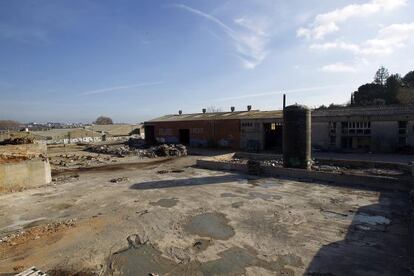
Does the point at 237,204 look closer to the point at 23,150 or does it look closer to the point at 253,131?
the point at 23,150

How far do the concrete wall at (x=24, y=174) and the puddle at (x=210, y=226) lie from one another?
1151 centimetres

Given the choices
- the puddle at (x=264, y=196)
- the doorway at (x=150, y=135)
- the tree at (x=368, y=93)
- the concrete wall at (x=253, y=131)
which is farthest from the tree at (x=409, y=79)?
the puddle at (x=264, y=196)

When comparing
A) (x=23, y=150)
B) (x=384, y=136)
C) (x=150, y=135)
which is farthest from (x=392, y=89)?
(x=23, y=150)

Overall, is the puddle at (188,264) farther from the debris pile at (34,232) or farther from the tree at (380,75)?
the tree at (380,75)

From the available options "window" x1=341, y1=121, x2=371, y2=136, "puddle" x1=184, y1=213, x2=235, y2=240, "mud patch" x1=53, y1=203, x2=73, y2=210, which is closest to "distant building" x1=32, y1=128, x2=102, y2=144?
"mud patch" x1=53, y1=203, x2=73, y2=210

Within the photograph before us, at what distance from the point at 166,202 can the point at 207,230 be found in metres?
3.95

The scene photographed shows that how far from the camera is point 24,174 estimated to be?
1717 centimetres

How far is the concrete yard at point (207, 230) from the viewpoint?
25.9 ft

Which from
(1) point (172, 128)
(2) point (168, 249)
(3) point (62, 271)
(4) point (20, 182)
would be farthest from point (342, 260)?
(1) point (172, 128)

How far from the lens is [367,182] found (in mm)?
15562

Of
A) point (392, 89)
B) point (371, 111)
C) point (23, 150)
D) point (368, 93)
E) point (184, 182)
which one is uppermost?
point (392, 89)

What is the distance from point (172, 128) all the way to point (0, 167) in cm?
2742

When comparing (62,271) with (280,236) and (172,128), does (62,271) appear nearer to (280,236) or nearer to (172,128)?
(280,236)

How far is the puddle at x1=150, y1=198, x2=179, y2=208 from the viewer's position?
43.6ft
